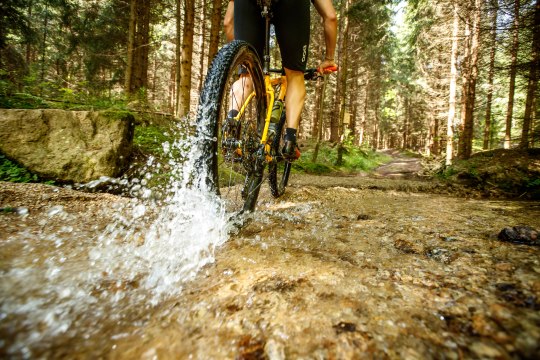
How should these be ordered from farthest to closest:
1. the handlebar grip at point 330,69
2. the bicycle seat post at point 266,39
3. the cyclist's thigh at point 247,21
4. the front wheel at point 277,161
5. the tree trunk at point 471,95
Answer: the tree trunk at point 471,95 → the front wheel at point 277,161 → the handlebar grip at point 330,69 → the cyclist's thigh at point 247,21 → the bicycle seat post at point 266,39

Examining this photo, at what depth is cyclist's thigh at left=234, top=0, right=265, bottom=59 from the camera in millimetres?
2234

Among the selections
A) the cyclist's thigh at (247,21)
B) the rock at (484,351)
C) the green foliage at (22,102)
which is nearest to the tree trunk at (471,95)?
the cyclist's thigh at (247,21)

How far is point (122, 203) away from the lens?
2.50 m

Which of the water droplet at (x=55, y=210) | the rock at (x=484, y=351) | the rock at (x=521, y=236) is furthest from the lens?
the water droplet at (x=55, y=210)

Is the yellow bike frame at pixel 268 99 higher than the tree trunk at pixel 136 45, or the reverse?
the tree trunk at pixel 136 45


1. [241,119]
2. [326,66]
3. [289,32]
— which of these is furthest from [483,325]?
[326,66]

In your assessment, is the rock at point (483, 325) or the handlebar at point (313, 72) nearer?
the rock at point (483, 325)

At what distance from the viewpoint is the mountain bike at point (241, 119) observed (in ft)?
5.40

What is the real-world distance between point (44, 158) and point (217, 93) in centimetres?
301

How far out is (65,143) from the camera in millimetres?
3459

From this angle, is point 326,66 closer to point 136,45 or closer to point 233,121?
point 233,121

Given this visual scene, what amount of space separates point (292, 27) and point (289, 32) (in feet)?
0.15

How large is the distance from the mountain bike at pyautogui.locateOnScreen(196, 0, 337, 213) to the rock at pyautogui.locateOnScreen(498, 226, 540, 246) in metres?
1.68

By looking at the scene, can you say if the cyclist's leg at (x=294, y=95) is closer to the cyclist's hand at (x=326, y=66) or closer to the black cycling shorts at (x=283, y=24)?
the black cycling shorts at (x=283, y=24)
